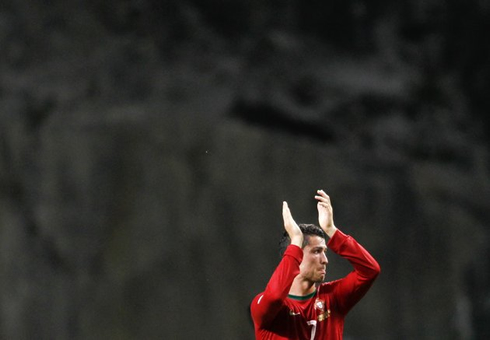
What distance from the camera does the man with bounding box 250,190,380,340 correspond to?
313cm

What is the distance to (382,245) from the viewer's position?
5.03 meters

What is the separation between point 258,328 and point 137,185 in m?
1.93

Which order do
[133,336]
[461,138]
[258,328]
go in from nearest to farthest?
[258,328] < [133,336] < [461,138]

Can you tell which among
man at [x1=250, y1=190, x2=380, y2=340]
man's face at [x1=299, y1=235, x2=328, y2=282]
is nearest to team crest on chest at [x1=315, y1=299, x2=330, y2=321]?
man at [x1=250, y1=190, x2=380, y2=340]

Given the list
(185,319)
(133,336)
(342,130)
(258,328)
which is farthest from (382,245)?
(258,328)

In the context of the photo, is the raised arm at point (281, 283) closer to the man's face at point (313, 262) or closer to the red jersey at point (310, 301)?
the red jersey at point (310, 301)

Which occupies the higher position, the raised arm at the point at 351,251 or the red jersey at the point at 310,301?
the raised arm at the point at 351,251

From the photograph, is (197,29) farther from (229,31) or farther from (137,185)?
(137,185)

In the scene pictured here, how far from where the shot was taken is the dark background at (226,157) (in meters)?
4.82

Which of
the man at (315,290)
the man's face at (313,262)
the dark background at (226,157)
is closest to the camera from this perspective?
the man at (315,290)

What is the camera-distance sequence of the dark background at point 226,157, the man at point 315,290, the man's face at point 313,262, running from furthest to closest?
1. the dark background at point 226,157
2. the man's face at point 313,262
3. the man at point 315,290

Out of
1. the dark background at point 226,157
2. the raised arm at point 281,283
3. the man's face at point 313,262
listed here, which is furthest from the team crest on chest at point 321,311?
the dark background at point 226,157

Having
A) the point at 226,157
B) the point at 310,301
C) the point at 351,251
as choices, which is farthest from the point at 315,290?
the point at 226,157

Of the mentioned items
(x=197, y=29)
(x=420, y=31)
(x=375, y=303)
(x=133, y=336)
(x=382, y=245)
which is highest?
(x=420, y=31)
